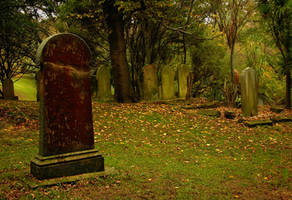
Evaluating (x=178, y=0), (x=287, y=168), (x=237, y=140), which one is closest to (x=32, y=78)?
(x=178, y=0)

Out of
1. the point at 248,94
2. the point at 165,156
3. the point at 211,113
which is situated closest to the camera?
the point at 165,156

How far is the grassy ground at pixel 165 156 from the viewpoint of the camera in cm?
423

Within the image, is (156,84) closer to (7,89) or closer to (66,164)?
(7,89)

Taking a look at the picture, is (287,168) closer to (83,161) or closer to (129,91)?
(83,161)

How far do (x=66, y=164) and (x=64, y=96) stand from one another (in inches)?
40.6

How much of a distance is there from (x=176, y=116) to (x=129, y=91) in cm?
277

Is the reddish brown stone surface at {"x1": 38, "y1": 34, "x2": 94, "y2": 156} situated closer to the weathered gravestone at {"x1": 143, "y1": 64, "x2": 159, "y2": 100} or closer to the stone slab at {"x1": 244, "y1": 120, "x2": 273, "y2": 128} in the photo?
the stone slab at {"x1": 244, "y1": 120, "x2": 273, "y2": 128}

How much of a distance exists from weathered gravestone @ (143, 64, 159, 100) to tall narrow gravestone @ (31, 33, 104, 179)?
22.9ft

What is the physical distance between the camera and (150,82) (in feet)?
39.4

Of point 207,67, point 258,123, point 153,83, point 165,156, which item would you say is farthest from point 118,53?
point 207,67

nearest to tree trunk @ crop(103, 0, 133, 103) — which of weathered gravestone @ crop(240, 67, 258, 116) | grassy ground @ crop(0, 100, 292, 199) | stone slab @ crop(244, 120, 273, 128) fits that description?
grassy ground @ crop(0, 100, 292, 199)

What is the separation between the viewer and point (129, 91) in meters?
11.9

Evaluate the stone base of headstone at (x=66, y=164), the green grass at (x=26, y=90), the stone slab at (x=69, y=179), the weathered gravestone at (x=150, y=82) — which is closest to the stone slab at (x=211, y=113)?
the weathered gravestone at (x=150, y=82)

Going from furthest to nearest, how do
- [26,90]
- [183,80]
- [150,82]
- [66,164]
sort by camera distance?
[26,90], [183,80], [150,82], [66,164]
